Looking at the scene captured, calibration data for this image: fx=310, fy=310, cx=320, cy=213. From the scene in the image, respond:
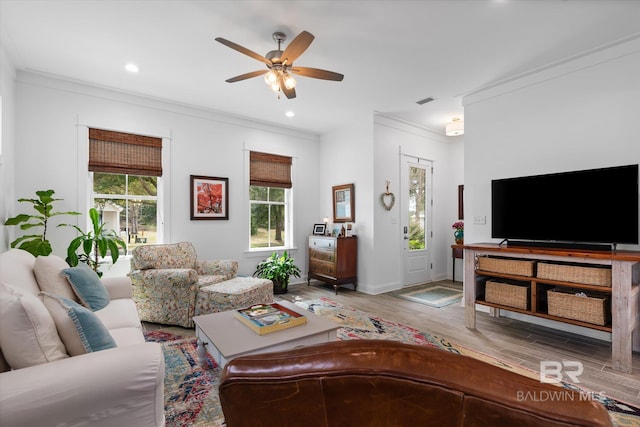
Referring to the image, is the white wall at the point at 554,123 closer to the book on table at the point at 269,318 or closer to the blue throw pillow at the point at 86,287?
the book on table at the point at 269,318

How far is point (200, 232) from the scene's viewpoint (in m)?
4.59

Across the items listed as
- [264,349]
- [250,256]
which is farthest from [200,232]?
[264,349]

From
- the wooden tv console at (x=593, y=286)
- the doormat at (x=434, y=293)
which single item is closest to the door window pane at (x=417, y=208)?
the doormat at (x=434, y=293)

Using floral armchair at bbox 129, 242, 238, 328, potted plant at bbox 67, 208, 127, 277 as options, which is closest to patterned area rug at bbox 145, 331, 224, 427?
floral armchair at bbox 129, 242, 238, 328

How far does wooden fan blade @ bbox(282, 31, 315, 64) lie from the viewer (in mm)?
2332

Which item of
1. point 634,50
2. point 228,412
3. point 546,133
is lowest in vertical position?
point 228,412

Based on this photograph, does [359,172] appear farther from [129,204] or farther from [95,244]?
[95,244]

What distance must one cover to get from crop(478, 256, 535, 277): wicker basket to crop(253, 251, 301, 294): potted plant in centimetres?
279

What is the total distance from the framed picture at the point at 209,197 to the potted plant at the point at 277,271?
3.24ft

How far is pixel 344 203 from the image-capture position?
5.36 metres

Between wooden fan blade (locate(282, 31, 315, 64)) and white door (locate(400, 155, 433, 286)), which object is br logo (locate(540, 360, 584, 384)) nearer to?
white door (locate(400, 155, 433, 286))

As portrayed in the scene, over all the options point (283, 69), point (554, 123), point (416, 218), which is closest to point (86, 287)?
point (283, 69)

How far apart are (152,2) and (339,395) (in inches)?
117

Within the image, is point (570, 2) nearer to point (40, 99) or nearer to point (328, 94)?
point (328, 94)
